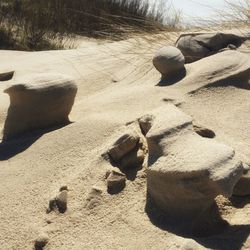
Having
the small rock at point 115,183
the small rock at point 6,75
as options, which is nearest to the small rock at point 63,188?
the small rock at point 115,183

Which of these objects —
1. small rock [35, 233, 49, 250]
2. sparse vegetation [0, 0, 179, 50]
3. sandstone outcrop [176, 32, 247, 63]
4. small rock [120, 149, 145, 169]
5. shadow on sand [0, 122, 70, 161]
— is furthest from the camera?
sparse vegetation [0, 0, 179, 50]

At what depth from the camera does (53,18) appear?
22.0ft

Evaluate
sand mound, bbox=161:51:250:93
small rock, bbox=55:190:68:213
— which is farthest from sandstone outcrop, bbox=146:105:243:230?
sand mound, bbox=161:51:250:93

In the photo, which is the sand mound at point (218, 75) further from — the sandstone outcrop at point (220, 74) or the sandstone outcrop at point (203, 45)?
the sandstone outcrop at point (203, 45)

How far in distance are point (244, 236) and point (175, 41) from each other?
6.71ft

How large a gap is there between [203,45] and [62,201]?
1707 mm

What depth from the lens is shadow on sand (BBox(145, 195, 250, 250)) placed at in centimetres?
178

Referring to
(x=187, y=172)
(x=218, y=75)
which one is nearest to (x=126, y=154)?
(x=187, y=172)

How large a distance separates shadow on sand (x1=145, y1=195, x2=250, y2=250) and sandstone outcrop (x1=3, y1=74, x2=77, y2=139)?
79cm

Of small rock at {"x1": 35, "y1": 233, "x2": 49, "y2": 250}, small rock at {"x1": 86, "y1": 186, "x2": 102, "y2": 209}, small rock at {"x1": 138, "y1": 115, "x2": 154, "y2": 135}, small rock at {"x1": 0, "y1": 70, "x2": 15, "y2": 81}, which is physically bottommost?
small rock at {"x1": 0, "y1": 70, "x2": 15, "y2": 81}

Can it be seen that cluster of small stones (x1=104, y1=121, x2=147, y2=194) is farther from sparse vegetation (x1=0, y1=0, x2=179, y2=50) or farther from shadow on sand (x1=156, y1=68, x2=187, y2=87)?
sparse vegetation (x1=0, y1=0, x2=179, y2=50)

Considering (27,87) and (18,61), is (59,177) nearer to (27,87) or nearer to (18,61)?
(27,87)

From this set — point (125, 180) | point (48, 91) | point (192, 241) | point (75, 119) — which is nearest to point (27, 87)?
point (48, 91)

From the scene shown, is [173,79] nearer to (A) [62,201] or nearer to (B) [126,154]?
(B) [126,154]
